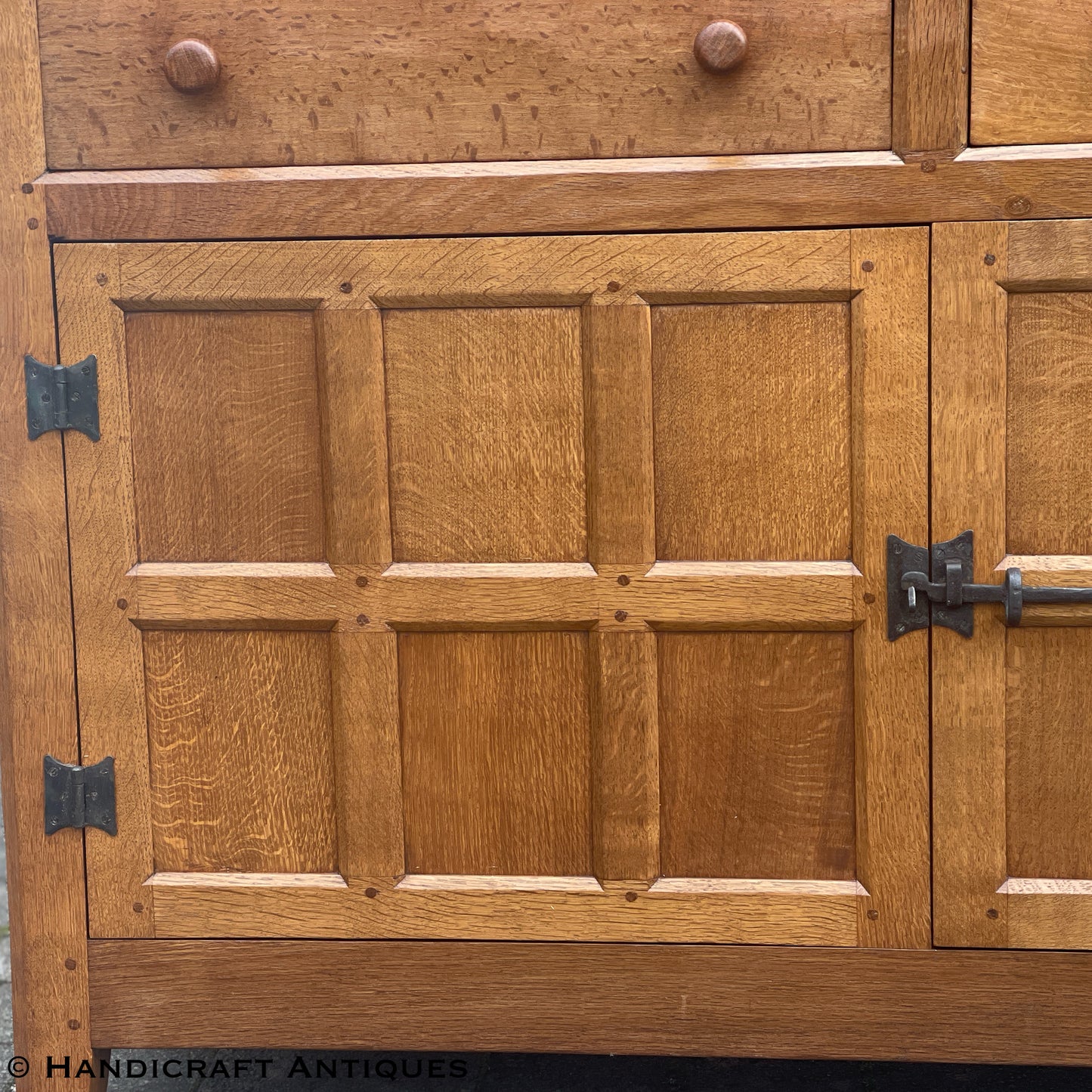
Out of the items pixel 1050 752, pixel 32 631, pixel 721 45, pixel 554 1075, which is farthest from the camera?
pixel 554 1075

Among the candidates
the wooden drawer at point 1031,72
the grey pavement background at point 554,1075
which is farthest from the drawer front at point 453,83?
the grey pavement background at point 554,1075

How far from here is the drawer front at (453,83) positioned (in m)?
1.75

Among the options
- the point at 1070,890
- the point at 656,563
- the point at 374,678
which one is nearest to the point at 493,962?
the point at 374,678

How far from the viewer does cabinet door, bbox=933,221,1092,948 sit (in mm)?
1760

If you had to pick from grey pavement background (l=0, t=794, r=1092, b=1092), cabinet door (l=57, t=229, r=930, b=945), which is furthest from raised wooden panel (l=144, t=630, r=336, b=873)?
grey pavement background (l=0, t=794, r=1092, b=1092)

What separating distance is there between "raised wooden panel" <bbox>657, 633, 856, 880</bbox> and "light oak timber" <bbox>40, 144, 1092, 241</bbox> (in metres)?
0.62

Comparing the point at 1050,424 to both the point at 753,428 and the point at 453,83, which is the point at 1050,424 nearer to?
the point at 753,428

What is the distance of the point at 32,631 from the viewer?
192cm

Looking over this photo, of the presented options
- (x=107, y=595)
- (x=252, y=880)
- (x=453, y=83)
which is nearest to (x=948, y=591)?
(x=453, y=83)

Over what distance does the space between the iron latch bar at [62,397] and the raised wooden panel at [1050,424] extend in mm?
1351

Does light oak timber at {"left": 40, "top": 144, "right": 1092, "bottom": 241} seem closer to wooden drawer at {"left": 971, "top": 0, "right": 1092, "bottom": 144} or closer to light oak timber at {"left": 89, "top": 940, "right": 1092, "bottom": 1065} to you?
wooden drawer at {"left": 971, "top": 0, "right": 1092, "bottom": 144}

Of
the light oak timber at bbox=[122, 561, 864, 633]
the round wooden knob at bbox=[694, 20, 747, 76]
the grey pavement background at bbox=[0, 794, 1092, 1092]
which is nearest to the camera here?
the round wooden knob at bbox=[694, 20, 747, 76]

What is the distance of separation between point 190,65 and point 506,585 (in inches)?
34.2

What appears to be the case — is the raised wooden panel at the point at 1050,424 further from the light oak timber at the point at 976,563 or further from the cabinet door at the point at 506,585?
the cabinet door at the point at 506,585
